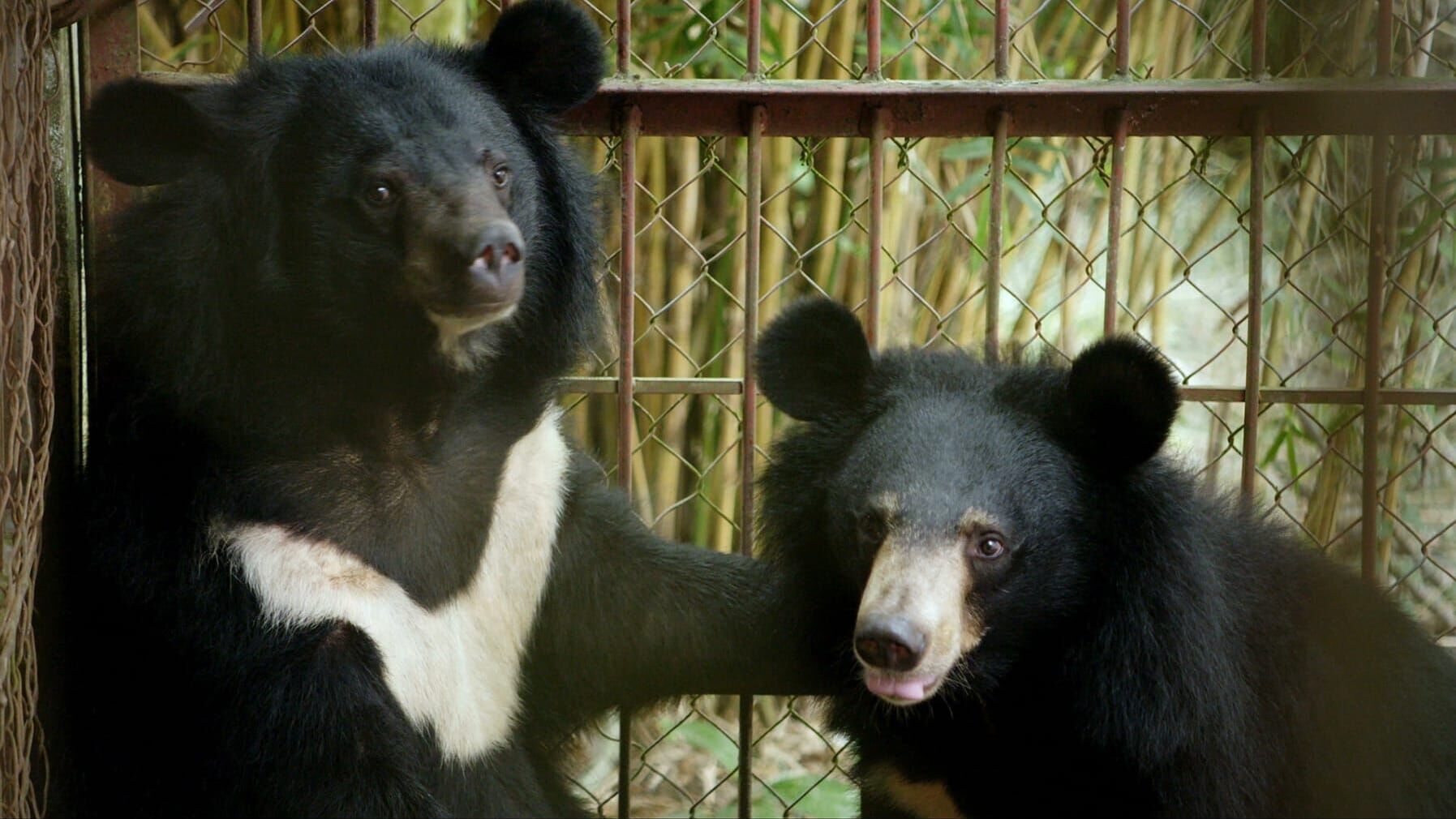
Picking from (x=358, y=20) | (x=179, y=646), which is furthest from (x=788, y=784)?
(x=358, y=20)

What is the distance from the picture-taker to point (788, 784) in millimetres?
5285

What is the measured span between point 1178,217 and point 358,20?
3260mm

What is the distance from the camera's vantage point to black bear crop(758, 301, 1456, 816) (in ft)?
10.3

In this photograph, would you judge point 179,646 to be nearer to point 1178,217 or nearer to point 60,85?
point 60,85

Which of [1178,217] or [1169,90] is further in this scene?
[1178,217]

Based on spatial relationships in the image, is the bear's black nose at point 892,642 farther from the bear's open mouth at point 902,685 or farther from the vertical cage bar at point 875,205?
the vertical cage bar at point 875,205

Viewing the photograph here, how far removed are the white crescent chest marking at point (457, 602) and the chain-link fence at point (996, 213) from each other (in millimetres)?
448

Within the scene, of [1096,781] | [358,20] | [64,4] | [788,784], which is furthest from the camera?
[358,20]

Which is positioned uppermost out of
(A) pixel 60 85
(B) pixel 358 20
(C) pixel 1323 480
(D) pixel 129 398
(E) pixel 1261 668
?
(B) pixel 358 20

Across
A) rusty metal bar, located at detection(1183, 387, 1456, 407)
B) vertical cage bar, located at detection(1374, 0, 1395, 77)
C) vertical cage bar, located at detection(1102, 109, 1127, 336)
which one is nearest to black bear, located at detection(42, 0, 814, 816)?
vertical cage bar, located at detection(1102, 109, 1127, 336)

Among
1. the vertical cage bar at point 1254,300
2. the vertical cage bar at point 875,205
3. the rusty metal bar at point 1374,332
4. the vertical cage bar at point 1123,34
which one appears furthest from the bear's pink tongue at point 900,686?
the vertical cage bar at point 1123,34

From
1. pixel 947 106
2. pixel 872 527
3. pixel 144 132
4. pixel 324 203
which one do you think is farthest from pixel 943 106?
pixel 144 132

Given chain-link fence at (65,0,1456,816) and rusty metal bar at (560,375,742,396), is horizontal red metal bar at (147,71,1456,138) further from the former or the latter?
rusty metal bar at (560,375,742,396)

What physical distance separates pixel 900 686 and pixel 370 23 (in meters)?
2.12
